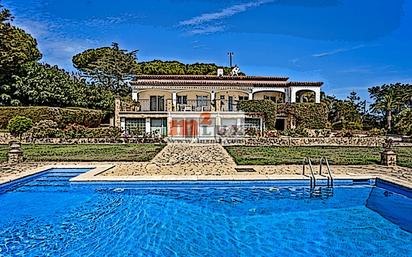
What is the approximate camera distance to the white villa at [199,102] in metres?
30.9

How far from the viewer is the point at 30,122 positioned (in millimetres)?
25781

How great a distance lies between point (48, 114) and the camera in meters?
28.4

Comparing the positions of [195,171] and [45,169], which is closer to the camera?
[195,171]

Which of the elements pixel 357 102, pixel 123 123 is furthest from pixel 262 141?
pixel 357 102

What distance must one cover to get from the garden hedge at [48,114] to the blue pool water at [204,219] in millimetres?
18738

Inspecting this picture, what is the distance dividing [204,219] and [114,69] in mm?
42977

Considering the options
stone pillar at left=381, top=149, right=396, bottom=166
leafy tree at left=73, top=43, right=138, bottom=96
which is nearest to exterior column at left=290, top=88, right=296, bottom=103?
stone pillar at left=381, top=149, right=396, bottom=166

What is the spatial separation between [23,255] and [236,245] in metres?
3.32

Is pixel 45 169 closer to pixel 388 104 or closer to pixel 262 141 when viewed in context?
pixel 262 141

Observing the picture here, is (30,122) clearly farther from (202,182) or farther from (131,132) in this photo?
(202,182)

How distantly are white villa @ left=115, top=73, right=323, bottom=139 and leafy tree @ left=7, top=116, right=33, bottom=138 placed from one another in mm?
6861

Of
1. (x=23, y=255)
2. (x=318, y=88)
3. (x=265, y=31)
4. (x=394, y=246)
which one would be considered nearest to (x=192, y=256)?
(x=23, y=255)

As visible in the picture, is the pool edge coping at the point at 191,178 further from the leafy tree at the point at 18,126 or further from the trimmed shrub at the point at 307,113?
the trimmed shrub at the point at 307,113

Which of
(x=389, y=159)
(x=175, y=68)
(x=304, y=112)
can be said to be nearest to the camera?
(x=389, y=159)
